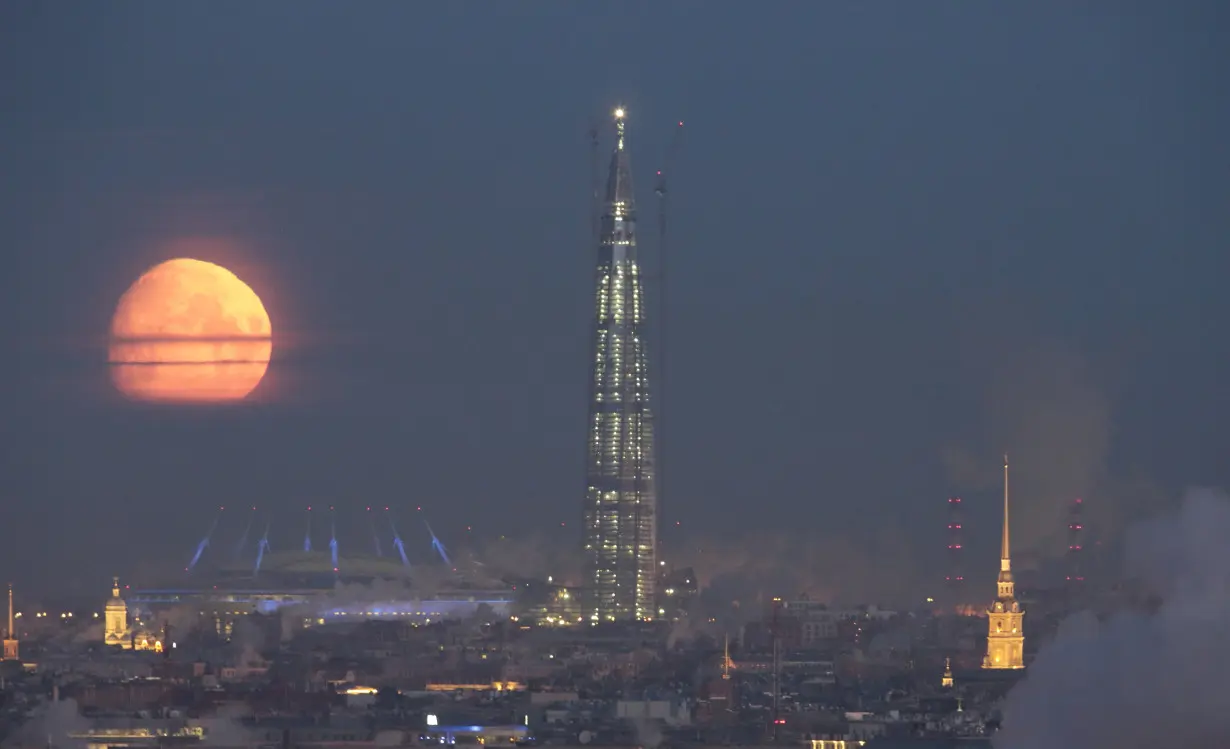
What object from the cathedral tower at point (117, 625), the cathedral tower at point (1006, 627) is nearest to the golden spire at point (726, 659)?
the cathedral tower at point (1006, 627)

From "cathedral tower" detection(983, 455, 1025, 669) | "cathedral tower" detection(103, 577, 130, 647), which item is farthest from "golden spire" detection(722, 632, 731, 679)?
"cathedral tower" detection(103, 577, 130, 647)

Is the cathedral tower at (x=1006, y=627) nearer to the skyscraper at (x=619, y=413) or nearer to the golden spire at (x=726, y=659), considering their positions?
the golden spire at (x=726, y=659)

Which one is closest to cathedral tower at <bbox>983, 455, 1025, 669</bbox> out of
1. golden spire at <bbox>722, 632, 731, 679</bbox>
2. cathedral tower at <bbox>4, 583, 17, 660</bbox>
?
golden spire at <bbox>722, 632, 731, 679</bbox>

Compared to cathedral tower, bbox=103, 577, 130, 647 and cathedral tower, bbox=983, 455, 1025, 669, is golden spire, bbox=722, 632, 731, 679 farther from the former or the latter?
cathedral tower, bbox=103, 577, 130, 647

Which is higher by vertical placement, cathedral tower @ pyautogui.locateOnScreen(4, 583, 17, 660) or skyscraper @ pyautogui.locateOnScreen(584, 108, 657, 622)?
skyscraper @ pyautogui.locateOnScreen(584, 108, 657, 622)

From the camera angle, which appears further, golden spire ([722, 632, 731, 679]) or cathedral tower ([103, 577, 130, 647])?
cathedral tower ([103, 577, 130, 647])

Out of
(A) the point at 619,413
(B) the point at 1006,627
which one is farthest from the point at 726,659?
(A) the point at 619,413
